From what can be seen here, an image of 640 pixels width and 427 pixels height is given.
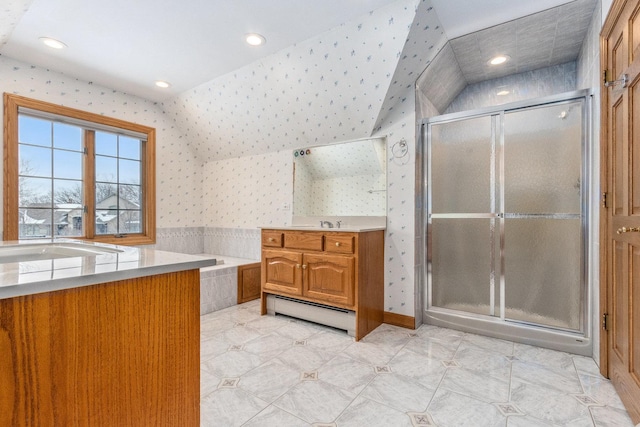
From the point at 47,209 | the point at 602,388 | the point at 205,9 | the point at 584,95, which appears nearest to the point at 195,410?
the point at 602,388

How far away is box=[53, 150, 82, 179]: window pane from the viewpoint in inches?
126

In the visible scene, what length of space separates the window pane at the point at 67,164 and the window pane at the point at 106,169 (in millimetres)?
175

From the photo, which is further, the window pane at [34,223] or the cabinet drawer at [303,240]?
the window pane at [34,223]

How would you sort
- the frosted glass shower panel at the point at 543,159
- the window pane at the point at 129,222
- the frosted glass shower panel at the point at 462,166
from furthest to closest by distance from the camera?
the window pane at the point at 129,222 < the frosted glass shower panel at the point at 462,166 < the frosted glass shower panel at the point at 543,159

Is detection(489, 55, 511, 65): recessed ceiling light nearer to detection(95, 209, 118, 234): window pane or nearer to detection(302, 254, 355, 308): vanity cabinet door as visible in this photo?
detection(302, 254, 355, 308): vanity cabinet door

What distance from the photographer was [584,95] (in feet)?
7.00

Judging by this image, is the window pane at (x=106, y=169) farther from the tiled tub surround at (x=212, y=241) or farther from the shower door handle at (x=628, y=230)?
the shower door handle at (x=628, y=230)

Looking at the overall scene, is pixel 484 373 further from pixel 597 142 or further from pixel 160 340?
pixel 160 340

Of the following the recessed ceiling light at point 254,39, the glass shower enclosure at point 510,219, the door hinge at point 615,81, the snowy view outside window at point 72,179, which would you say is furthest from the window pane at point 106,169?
the door hinge at point 615,81

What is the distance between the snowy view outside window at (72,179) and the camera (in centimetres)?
302

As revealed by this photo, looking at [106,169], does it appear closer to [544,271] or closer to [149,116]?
Result: [149,116]

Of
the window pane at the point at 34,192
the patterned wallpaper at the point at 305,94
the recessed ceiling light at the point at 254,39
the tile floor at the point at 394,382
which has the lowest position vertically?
the tile floor at the point at 394,382

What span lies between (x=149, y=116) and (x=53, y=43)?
51.4 inches

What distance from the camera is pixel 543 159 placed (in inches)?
90.9
